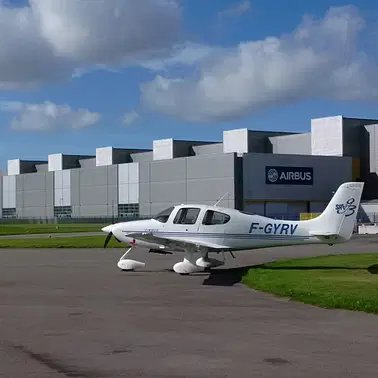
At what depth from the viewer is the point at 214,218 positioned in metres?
22.3

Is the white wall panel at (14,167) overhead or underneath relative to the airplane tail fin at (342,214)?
overhead

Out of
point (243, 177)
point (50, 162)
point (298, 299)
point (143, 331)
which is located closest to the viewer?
point (143, 331)

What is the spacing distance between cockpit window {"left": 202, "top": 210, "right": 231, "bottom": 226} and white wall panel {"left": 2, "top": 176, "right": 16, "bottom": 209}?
94979mm

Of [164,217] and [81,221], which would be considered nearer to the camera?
[164,217]

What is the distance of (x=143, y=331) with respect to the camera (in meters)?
11.3

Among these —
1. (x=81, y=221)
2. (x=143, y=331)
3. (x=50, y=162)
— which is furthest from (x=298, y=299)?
(x=50, y=162)

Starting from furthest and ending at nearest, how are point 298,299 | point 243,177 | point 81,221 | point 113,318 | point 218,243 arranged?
point 81,221
point 243,177
point 218,243
point 298,299
point 113,318

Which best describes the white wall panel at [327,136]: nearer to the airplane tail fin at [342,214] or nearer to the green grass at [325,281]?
the green grass at [325,281]

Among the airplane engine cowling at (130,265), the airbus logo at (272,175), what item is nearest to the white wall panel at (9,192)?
the airbus logo at (272,175)

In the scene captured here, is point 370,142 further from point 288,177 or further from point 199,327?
point 199,327

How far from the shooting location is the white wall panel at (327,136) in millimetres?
78875

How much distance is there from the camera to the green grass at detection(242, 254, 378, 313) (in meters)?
14.3

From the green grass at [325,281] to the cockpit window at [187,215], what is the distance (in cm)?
250

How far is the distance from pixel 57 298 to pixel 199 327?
5375 mm
